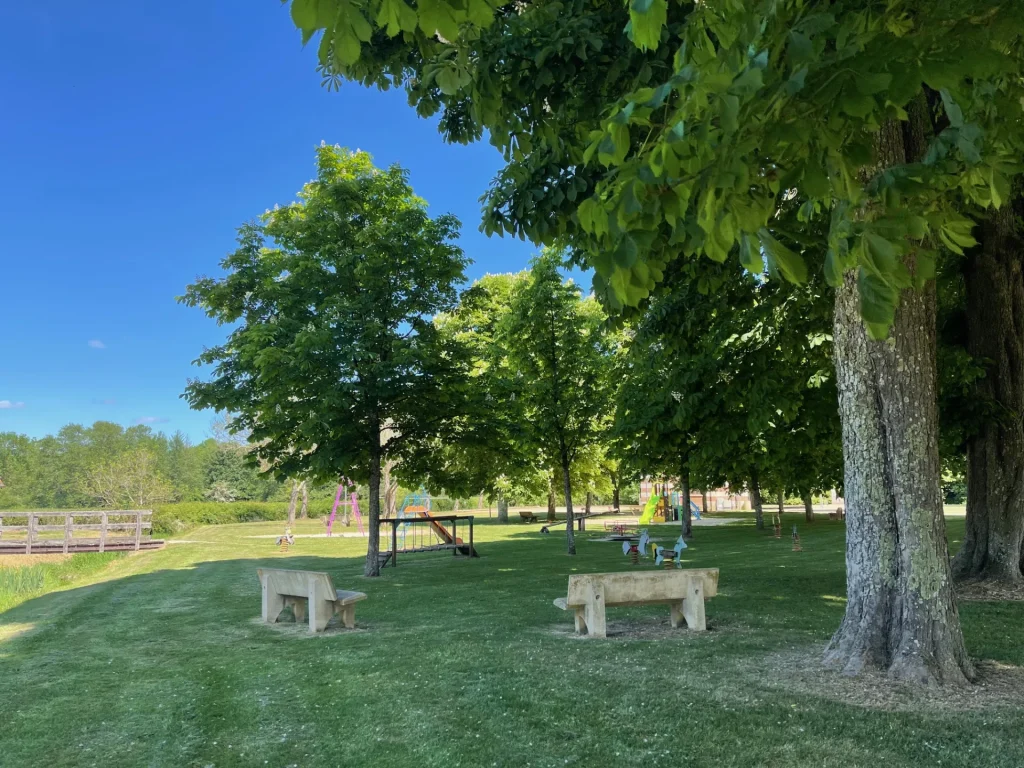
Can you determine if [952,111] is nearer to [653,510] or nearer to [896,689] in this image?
[896,689]

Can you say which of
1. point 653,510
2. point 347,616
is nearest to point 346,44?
point 347,616

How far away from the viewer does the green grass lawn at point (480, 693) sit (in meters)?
4.16

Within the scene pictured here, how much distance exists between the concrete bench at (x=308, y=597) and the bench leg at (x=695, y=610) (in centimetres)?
388

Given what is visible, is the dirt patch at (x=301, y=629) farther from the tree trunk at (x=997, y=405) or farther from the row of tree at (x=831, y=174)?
the tree trunk at (x=997, y=405)

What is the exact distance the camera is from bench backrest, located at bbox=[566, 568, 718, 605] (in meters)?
7.52

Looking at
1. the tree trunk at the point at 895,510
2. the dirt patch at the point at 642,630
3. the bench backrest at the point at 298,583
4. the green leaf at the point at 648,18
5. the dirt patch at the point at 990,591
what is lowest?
the dirt patch at the point at 642,630

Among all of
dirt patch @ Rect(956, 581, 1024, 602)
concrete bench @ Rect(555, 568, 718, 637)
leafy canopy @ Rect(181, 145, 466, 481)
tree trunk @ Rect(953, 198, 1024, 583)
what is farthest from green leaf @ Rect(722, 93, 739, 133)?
leafy canopy @ Rect(181, 145, 466, 481)

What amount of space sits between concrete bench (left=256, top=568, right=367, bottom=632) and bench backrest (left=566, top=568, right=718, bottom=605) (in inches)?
110

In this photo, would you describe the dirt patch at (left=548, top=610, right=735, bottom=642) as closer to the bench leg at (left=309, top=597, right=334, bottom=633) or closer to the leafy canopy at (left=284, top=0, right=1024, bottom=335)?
the bench leg at (left=309, top=597, right=334, bottom=633)

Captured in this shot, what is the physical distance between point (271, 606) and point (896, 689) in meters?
7.41

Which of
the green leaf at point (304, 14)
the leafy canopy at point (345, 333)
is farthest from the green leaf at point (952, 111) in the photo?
the leafy canopy at point (345, 333)

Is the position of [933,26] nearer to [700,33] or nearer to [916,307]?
[700,33]

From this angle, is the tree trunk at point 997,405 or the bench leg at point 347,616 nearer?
the bench leg at point 347,616

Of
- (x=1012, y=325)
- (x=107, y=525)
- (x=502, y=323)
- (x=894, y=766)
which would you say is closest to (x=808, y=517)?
(x=502, y=323)
